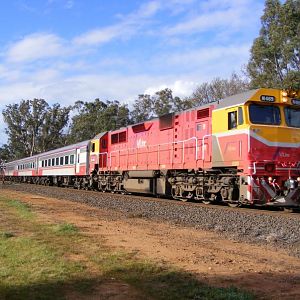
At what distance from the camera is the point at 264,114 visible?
15.3 m

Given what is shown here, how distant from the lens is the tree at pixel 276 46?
3822 centimetres

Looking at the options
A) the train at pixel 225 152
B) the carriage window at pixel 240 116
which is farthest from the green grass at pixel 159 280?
the carriage window at pixel 240 116

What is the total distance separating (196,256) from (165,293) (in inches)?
78.3

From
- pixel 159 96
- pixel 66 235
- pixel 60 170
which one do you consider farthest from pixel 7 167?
pixel 66 235

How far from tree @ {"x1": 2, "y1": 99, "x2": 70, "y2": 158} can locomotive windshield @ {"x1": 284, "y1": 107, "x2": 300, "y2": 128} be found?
8795 cm

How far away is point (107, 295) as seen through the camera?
5.06m

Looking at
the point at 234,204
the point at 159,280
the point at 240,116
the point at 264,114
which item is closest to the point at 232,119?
the point at 240,116

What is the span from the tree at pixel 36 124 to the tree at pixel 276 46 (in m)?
66.5

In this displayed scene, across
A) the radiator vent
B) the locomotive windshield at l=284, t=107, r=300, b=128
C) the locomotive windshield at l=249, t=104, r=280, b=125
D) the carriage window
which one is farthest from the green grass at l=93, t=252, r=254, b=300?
the radiator vent

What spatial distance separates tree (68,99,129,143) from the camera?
78.6 metres

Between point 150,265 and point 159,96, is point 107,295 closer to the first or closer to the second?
point 150,265

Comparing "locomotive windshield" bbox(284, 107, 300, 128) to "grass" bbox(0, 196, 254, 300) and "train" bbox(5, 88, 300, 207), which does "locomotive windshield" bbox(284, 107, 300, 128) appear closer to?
"train" bbox(5, 88, 300, 207)

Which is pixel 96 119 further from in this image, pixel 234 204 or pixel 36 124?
pixel 234 204

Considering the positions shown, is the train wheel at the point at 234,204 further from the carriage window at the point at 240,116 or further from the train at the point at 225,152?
the carriage window at the point at 240,116
